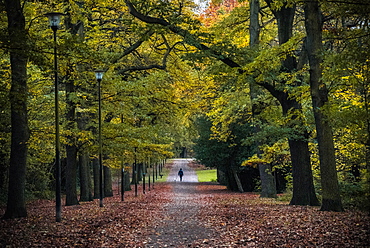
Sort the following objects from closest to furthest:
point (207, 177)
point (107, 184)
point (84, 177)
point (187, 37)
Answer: point (187, 37) < point (84, 177) < point (107, 184) < point (207, 177)

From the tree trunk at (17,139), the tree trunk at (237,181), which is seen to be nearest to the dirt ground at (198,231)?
the tree trunk at (17,139)

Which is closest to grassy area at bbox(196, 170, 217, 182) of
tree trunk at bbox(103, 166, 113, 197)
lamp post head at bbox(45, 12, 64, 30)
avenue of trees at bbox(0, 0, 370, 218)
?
tree trunk at bbox(103, 166, 113, 197)

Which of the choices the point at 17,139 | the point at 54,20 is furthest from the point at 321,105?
the point at 17,139

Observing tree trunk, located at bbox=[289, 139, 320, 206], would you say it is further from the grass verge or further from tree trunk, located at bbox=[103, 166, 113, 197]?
the grass verge

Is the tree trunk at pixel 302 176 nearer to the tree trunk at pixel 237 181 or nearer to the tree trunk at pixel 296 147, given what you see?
the tree trunk at pixel 296 147

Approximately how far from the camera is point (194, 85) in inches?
958

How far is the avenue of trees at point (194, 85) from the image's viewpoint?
9.95 meters

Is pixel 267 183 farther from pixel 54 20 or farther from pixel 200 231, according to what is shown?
pixel 54 20

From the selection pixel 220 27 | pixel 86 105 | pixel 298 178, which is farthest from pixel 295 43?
pixel 86 105

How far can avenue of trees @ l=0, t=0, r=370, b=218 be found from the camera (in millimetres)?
9945

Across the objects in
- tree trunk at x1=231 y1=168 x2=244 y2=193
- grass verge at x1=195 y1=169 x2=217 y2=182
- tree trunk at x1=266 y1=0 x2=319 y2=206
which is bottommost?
grass verge at x1=195 y1=169 x2=217 y2=182

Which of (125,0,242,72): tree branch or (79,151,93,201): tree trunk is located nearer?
(125,0,242,72): tree branch

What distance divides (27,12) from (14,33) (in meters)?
5.18

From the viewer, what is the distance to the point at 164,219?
1235 cm
